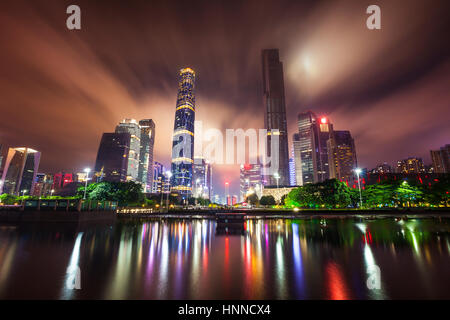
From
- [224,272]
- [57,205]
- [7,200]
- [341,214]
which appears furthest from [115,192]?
[341,214]

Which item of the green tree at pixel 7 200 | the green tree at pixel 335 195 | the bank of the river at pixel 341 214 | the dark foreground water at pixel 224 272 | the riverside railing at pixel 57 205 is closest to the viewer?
the dark foreground water at pixel 224 272

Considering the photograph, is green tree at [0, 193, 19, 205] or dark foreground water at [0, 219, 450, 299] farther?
green tree at [0, 193, 19, 205]

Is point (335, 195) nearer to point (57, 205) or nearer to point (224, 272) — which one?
point (224, 272)

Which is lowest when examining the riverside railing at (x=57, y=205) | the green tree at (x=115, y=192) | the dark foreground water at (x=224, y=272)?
the dark foreground water at (x=224, y=272)

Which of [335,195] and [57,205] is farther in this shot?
[335,195]

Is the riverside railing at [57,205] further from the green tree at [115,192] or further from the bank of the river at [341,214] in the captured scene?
the green tree at [115,192]

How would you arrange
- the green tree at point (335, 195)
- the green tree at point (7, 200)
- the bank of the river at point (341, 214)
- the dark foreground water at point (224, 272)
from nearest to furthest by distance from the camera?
1. the dark foreground water at point (224, 272)
2. the bank of the river at point (341, 214)
3. the green tree at point (335, 195)
4. the green tree at point (7, 200)

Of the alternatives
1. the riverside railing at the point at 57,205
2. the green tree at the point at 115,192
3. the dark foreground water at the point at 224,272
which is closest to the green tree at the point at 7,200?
the green tree at the point at 115,192

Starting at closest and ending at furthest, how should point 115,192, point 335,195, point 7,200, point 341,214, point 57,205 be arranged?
1. point 57,205
2. point 341,214
3. point 115,192
4. point 335,195
5. point 7,200

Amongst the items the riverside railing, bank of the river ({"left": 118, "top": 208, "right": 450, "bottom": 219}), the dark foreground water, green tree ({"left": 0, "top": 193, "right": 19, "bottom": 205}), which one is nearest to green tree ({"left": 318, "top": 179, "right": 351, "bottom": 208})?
bank of the river ({"left": 118, "top": 208, "right": 450, "bottom": 219})

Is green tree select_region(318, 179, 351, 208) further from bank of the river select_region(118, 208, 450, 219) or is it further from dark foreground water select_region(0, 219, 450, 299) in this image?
dark foreground water select_region(0, 219, 450, 299)

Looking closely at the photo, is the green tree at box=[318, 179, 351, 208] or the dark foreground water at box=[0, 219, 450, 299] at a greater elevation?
the green tree at box=[318, 179, 351, 208]

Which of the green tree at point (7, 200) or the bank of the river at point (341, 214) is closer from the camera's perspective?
the bank of the river at point (341, 214)
